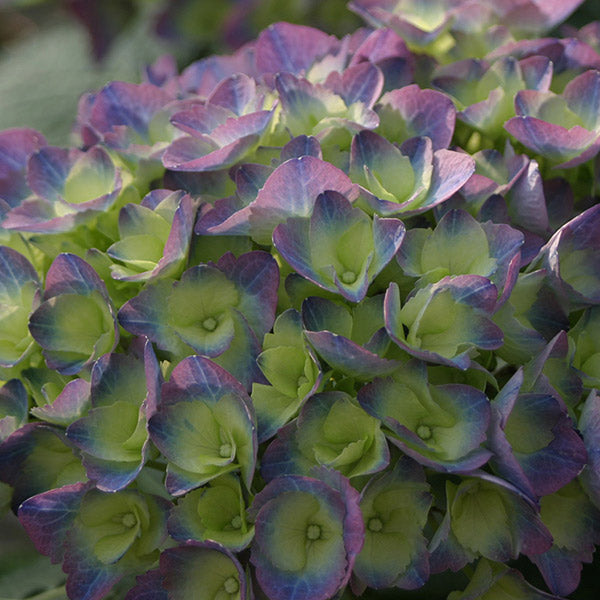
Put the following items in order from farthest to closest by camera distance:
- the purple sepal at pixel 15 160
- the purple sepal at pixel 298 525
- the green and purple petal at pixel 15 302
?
the purple sepal at pixel 15 160, the green and purple petal at pixel 15 302, the purple sepal at pixel 298 525

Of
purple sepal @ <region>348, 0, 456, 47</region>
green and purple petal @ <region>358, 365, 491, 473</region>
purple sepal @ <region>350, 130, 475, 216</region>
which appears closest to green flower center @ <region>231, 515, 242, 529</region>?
green and purple petal @ <region>358, 365, 491, 473</region>

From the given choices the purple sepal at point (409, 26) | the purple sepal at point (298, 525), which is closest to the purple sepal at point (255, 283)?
the purple sepal at point (298, 525)

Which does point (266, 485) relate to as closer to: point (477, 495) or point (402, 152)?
point (477, 495)

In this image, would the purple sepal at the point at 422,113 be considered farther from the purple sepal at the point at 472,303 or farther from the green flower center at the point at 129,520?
the green flower center at the point at 129,520

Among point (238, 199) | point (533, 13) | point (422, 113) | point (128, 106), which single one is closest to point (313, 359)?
point (238, 199)

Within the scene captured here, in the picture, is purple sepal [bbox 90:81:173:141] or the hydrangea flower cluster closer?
the hydrangea flower cluster

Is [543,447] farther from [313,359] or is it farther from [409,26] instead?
[409,26]

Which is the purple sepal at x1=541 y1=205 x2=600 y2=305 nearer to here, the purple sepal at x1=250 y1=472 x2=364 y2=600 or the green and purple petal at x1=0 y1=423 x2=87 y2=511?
the purple sepal at x1=250 y1=472 x2=364 y2=600
